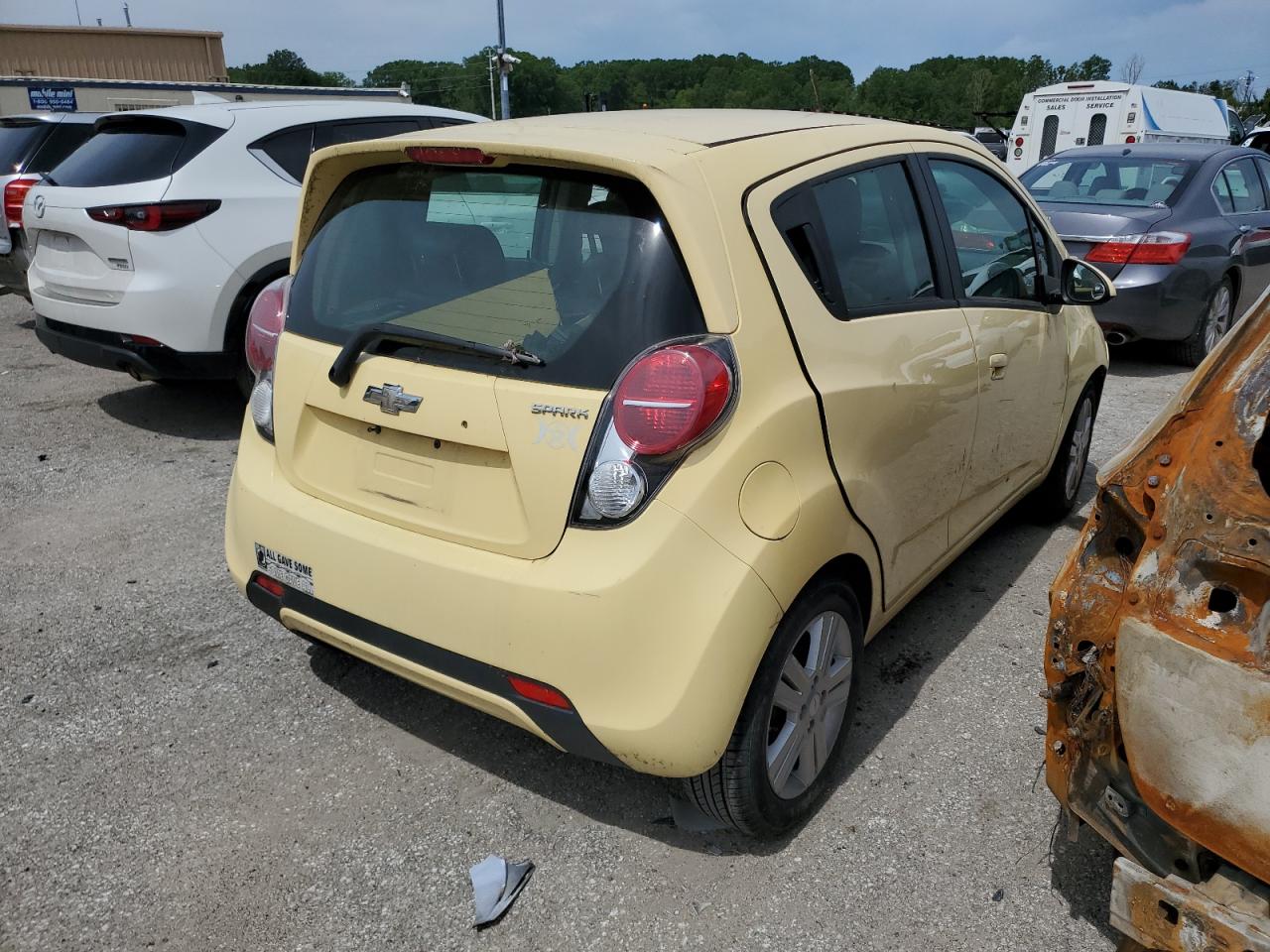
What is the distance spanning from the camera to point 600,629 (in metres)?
2.12

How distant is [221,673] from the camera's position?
328 centimetres

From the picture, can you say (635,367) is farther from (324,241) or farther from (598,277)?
(324,241)

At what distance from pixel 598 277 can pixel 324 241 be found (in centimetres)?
96

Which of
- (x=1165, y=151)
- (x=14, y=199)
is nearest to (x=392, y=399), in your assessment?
(x=14, y=199)

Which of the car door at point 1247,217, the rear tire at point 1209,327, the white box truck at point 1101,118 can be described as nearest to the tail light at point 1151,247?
the rear tire at point 1209,327

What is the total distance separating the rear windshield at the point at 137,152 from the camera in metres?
5.44

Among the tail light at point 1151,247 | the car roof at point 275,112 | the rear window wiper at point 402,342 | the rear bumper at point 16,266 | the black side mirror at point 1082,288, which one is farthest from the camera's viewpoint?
the tail light at point 1151,247

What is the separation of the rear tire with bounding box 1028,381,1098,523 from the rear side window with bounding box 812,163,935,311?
5.23ft

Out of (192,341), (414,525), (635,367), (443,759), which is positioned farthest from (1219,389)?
(192,341)

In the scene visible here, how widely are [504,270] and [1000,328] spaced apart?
70.9 inches

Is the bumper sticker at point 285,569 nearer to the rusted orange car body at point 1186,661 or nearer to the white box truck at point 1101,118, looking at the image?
the rusted orange car body at point 1186,661

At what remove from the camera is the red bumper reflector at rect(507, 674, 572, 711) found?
2199 millimetres

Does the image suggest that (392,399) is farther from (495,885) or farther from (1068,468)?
(1068,468)

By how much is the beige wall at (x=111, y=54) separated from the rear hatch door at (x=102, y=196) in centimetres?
3315
